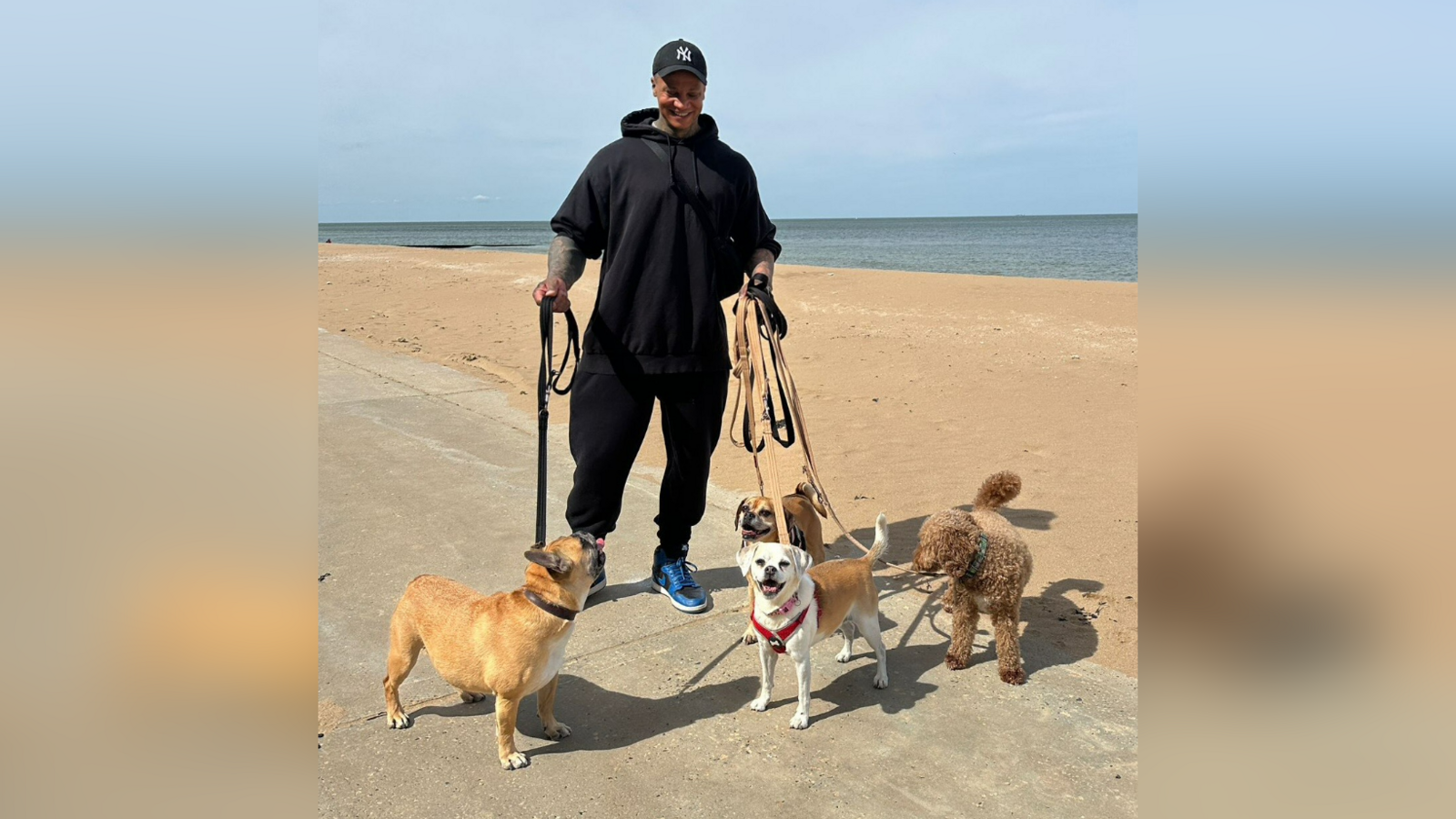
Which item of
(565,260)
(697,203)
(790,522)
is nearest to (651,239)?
(697,203)

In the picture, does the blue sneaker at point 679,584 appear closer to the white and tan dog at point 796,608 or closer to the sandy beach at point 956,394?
the white and tan dog at point 796,608

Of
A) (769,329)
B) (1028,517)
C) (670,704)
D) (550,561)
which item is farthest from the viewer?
(1028,517)

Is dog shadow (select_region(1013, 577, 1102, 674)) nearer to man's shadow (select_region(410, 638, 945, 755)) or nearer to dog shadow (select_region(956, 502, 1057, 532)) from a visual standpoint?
man's shadow (select_region(410, 638, 945, 755))

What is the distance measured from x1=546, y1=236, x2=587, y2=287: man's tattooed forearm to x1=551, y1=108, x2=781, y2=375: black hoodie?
0.04 m

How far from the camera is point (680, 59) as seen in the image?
392 centimetres

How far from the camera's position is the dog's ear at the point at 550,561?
302 cm

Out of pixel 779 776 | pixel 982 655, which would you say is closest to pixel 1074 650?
pixel 982 655

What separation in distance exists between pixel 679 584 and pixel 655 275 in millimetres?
1567

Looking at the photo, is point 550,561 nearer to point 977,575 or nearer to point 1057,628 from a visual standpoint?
point 977,575

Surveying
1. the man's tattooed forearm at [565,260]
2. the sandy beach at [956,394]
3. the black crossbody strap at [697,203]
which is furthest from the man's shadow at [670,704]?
the black crossbody strap at [697,203]

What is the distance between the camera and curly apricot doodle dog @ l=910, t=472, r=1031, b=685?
12.1 feet

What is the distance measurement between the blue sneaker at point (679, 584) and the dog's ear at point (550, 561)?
53.4 inches
